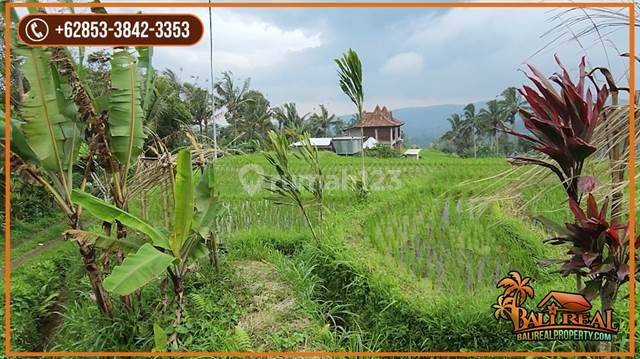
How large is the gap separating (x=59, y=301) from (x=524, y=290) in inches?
143

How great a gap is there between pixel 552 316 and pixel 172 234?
2.23m

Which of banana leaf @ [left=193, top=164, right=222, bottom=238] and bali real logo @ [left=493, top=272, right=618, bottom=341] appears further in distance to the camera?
banana leaf @ [left=193, top=164, right=222, bottom=238]

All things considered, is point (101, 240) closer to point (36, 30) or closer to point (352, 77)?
point (36, 30)

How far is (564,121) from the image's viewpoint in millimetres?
1905

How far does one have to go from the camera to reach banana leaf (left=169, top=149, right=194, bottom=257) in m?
2.42

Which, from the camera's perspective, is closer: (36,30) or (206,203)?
(36,30)

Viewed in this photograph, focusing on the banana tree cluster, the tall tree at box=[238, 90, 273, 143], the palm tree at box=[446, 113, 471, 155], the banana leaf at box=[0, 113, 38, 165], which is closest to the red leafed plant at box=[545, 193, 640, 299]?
the banana tree cluster

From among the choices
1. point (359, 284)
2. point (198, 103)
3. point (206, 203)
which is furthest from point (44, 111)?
point (359, 284)

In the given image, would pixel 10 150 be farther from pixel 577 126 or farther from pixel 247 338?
pixel 577 126

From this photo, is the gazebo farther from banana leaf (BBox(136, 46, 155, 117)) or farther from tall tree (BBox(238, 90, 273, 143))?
banana leaf (BBox(136, 46, 155, 117))

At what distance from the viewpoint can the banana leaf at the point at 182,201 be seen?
242 centimetres

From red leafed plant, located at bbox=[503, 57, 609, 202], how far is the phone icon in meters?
2.51

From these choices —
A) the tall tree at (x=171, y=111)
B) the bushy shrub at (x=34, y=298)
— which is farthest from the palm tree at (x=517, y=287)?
the bushy shrub at (x=34, y=298)

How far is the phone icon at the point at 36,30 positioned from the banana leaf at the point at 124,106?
361mm
